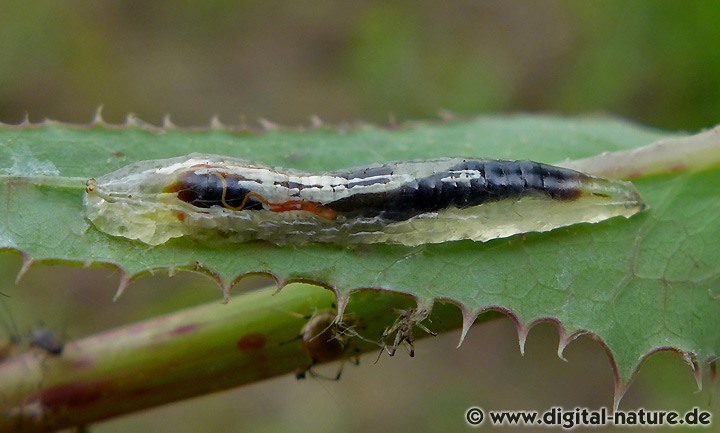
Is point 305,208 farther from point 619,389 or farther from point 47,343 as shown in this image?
point 619,389

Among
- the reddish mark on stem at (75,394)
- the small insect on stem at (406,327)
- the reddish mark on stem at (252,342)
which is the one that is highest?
the small insect on stem at (406,327)

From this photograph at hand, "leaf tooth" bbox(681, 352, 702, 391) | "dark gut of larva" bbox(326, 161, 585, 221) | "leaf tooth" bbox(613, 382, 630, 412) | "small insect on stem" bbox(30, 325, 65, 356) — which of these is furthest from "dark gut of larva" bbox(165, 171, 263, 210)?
"leaf tooth" bbox(681, 352, 702, 391)

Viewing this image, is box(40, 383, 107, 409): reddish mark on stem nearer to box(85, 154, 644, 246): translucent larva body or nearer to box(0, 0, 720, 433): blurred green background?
box(85, 154, 644, 246): translucent larva body

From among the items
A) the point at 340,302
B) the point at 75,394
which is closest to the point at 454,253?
the point at 340,302

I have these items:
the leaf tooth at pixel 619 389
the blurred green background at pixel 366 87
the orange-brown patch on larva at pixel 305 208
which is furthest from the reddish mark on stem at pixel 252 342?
the blurred green background at pixel 366 87

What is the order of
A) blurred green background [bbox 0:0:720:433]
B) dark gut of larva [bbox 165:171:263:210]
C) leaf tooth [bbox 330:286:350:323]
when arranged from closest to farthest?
leaf tooth [bbox 330:286:350:323], dark gut of larva [bbox 165:171:263:210], blurred green background [bbox 0:0:720:433]

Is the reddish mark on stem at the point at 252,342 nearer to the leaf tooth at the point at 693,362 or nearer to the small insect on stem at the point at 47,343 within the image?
the small insect on stem at the point at 47,343

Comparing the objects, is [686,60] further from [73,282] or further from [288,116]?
[73,282]
